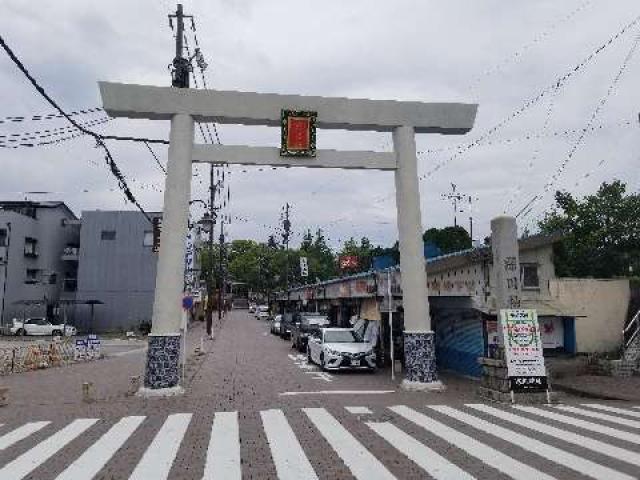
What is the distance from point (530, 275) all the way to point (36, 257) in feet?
135

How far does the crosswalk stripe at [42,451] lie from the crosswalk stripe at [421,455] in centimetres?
527

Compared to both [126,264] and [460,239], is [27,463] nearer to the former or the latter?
[126,264]

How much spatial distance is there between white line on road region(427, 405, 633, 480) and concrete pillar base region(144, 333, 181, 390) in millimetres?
7195

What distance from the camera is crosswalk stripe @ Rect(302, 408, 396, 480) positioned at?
704cm

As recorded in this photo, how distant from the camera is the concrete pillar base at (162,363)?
14.1 meters

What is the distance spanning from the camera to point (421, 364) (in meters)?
15.2

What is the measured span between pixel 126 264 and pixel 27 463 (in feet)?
136

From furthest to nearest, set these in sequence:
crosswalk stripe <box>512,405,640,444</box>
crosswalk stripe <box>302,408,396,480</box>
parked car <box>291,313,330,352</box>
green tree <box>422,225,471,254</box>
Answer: green tree <box>422,225,471,254</box>, parked car <box>291,313,330,352</box>, crosswalk stripe <box>512,405,640,444</box>, crosswalk stripe <box>302,408,396,480</box>

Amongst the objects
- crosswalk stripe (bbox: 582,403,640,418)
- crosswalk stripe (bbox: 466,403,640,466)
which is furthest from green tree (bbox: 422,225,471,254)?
crosswalk stripe (bbox: 466,403,640,466)

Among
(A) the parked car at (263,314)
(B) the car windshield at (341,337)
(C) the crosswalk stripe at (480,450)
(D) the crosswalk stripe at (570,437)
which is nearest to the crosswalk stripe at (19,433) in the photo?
(C) the crosswalk stripe at (480,450)

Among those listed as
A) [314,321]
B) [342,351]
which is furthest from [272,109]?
[314,321]

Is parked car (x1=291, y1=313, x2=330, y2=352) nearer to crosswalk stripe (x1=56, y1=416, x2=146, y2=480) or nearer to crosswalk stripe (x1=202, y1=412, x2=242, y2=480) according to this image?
crosswalk stripe (x1=202, y1=412, x2=242, y2=480)

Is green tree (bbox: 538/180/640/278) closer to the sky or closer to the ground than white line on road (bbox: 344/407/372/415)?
closer to the sky

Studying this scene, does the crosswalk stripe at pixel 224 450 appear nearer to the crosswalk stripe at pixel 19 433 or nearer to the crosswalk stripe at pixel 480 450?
the crosswalk stripe at pixel 19 433
